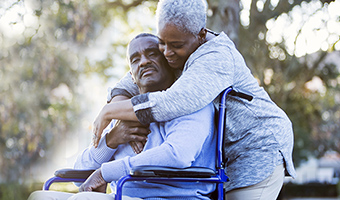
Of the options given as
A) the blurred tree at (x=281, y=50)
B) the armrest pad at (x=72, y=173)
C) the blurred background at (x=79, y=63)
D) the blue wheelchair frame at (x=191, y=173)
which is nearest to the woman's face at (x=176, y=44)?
the blue wheelchair frame at (x=191, y=173)

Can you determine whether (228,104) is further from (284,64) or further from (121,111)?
(284,64)

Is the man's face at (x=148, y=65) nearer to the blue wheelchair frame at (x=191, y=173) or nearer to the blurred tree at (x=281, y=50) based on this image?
the blue wheelchair frame at (x=191, y=173)

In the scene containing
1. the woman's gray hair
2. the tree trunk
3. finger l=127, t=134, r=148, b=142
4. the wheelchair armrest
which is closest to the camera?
the wheelchair armrest

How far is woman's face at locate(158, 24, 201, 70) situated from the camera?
6.49ft

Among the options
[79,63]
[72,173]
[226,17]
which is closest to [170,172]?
[72,173]

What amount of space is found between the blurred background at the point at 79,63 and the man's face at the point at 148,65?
15.0 ft

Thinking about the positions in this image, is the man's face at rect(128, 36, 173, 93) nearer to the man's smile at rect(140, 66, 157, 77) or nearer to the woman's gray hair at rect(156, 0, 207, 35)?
the man's smile at rect(140, 66, 157, 77)

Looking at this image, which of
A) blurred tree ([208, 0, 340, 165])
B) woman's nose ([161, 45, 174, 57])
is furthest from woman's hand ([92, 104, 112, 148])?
blurred tree ([208, 0, 340, 165])

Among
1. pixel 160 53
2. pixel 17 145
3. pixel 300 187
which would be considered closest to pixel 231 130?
pixel 160 53

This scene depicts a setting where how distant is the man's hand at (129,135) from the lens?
2.10 meters

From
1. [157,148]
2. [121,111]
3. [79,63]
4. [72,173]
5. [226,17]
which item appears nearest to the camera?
[157,148]

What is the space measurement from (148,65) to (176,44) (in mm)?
217

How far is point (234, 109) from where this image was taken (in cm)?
209

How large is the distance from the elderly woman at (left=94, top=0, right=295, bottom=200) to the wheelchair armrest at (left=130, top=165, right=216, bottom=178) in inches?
10.2
